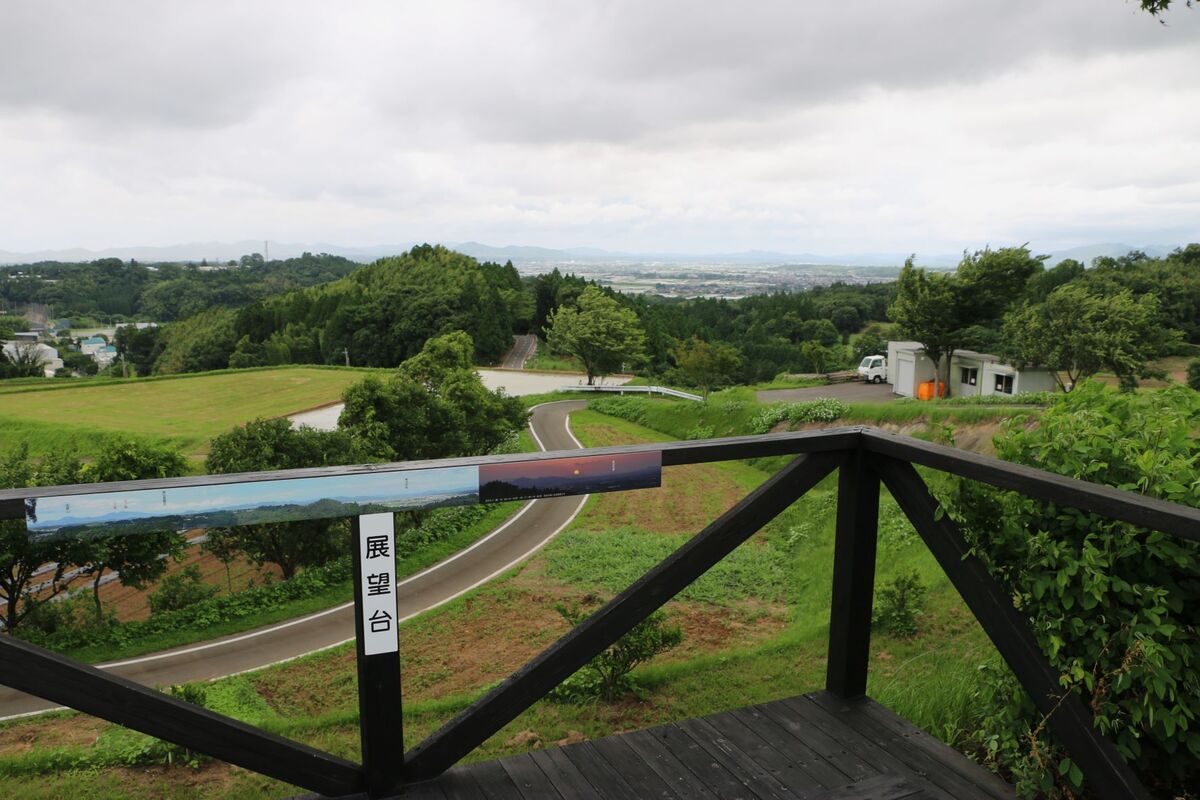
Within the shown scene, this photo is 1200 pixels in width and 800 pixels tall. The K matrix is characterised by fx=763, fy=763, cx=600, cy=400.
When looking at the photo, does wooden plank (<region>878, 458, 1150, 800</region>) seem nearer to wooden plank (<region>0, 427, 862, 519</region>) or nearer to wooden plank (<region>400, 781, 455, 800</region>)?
wooden plank (<region>0, 427, 862, 519</region>)

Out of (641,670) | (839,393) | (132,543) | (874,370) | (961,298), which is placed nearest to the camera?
(641,670)

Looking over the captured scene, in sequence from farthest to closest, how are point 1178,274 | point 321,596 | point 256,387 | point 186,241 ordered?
1. point 186,241
2. point 256,387
3. point 1178,274
4. point 321,596

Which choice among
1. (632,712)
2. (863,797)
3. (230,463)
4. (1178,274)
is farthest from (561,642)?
(1178,274)

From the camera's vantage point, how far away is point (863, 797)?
1798mm

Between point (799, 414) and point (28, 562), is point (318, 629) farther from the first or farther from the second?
point (799, 414)

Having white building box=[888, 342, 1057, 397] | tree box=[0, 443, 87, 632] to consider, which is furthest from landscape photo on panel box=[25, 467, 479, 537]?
white building box=[888, 342, 1057, 397]

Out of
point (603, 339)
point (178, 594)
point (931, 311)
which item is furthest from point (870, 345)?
point (178, 594)

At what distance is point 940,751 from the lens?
6.62 feet

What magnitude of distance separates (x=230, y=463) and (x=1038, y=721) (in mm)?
17850

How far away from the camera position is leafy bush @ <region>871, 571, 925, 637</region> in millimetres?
7086

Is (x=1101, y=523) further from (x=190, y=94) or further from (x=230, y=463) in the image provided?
(x=190, y=94)

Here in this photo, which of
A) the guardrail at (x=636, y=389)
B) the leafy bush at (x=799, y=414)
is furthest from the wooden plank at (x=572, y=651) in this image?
the guardrail at (x=636, y=389)

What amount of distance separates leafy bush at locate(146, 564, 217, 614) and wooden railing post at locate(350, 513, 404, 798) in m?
15.5

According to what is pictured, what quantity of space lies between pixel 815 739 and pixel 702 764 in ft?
1.13
